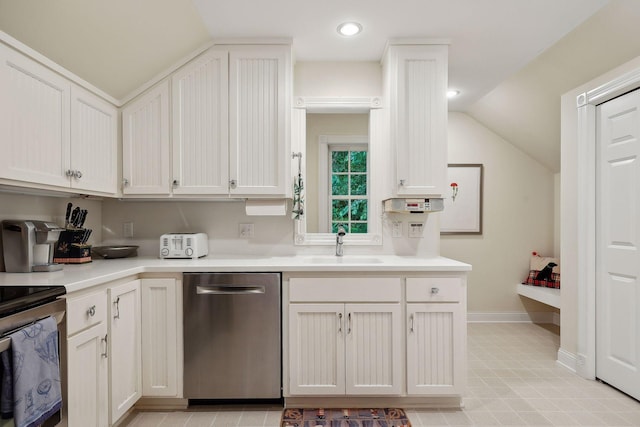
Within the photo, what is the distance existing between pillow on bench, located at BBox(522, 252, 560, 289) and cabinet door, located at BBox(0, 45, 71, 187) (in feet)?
14.5

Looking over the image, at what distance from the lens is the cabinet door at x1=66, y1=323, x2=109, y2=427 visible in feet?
4.90

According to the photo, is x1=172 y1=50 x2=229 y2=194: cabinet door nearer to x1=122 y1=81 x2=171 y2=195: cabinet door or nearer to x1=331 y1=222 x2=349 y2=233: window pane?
x1=122 y1=81 x2=171 y2=195: cabinet door

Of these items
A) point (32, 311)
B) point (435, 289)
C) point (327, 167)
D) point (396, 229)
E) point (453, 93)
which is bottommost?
point (435, 289)

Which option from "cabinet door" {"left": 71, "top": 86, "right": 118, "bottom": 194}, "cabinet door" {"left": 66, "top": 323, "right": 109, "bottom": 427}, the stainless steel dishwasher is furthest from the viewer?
the stainless steel dishwasher

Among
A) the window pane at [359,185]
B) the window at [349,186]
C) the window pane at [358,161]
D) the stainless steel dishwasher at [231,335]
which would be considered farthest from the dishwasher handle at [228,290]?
the window pane at [358,161]

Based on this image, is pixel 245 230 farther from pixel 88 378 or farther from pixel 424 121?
pixel 424 121

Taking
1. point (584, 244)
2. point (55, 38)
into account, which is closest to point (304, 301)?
point (55, 38)

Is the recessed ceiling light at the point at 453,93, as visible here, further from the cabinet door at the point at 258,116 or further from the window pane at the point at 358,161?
the cabinet door at the point at 258,116

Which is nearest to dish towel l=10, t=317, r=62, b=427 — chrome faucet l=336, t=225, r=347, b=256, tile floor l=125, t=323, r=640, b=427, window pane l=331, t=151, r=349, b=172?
tile floor l=125, t=323, r=640, b=427

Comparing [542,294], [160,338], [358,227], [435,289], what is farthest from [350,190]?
[542,294]

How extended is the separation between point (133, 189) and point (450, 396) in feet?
8.45

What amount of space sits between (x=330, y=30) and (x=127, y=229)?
2.18 metres

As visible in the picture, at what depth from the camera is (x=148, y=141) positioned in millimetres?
2438

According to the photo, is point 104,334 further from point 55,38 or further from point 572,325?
point 572,325
